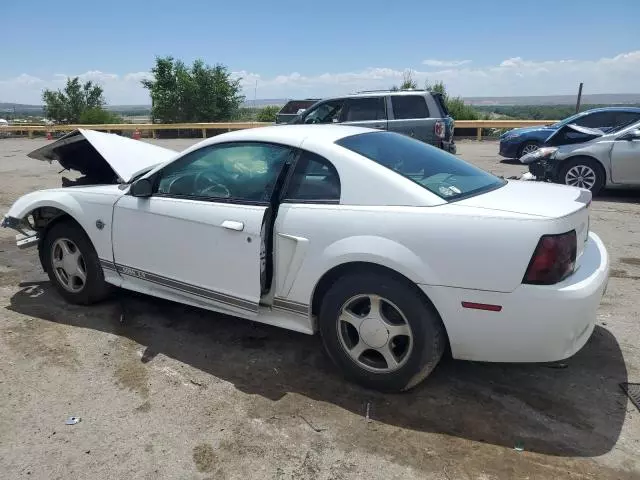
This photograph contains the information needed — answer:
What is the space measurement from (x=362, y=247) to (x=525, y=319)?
930 mm

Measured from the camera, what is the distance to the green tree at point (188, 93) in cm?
3362

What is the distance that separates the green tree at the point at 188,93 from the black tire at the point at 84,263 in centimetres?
3115

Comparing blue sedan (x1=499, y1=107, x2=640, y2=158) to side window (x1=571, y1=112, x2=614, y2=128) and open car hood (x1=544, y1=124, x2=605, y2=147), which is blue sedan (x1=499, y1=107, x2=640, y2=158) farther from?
open car hood (x1=544, y1=124, x2=605, y2=147)

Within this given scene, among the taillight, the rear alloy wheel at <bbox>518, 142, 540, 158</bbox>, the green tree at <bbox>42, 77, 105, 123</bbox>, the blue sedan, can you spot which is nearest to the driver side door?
the taillight

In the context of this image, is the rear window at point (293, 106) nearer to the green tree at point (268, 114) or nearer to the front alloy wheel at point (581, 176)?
the green tree at point (268, 114)

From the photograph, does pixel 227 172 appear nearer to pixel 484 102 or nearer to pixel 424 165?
pixel 424 165

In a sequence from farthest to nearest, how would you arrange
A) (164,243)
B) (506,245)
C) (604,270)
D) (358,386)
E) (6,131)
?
(6,131) → (164,243) → (358,386) → (604,270) → (506,245)

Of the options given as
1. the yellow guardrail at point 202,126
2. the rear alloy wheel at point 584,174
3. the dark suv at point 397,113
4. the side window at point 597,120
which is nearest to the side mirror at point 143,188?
the rear alloy wheel at point 584,174

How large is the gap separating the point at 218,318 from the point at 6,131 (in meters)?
36.7

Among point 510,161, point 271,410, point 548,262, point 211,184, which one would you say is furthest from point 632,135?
point 271,410

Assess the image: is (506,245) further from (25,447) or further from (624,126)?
(624,126)

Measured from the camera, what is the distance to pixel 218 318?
4.27 meters

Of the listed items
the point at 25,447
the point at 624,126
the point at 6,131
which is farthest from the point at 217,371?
the point at 6,131

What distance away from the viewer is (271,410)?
300cm
